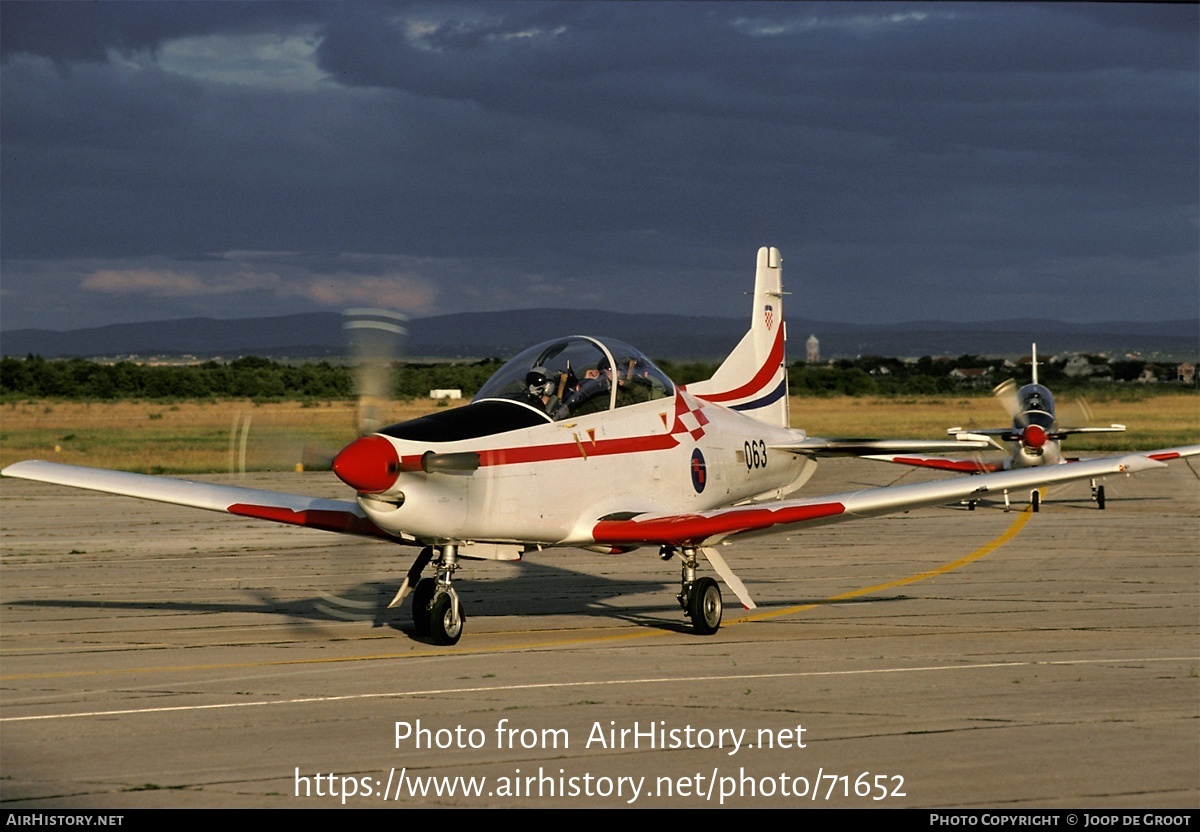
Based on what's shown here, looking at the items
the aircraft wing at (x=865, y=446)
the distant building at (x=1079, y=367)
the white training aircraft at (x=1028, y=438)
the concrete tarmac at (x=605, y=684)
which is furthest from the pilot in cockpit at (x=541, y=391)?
the distant building at (x=1079, y=367)

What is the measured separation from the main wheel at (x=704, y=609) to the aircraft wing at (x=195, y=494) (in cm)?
321

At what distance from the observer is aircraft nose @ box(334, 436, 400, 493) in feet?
32.5

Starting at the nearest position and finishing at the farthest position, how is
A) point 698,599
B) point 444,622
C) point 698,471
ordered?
point 444,622 < point 698,599 < point 698,471

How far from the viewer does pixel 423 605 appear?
12.0 meters

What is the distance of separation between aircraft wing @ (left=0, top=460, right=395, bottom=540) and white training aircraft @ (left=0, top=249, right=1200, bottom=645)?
2 cm

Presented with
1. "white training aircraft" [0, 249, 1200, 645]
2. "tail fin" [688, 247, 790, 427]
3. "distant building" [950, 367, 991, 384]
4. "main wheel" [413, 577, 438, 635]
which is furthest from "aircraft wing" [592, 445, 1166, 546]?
"distant building" [950, 367, 991, 384]

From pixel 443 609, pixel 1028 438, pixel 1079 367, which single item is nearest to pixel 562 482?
pixel 443 609

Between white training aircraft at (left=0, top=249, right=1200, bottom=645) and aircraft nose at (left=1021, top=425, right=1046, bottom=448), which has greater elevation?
aircraft nose at (left=1021, top=425, right=1046, bottom=448)

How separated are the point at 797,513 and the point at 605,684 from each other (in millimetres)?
2756

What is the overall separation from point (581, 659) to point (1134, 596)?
7.01 m

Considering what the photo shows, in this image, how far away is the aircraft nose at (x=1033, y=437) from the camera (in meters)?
26.7

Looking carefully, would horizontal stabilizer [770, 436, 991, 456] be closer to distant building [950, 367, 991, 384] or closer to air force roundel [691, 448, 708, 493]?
air force roundel [691, 448, 708, 493]

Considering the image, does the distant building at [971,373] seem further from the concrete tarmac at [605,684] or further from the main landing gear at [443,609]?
the main landing gear at [443,609]

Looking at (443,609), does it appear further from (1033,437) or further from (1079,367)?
(1079,367)
